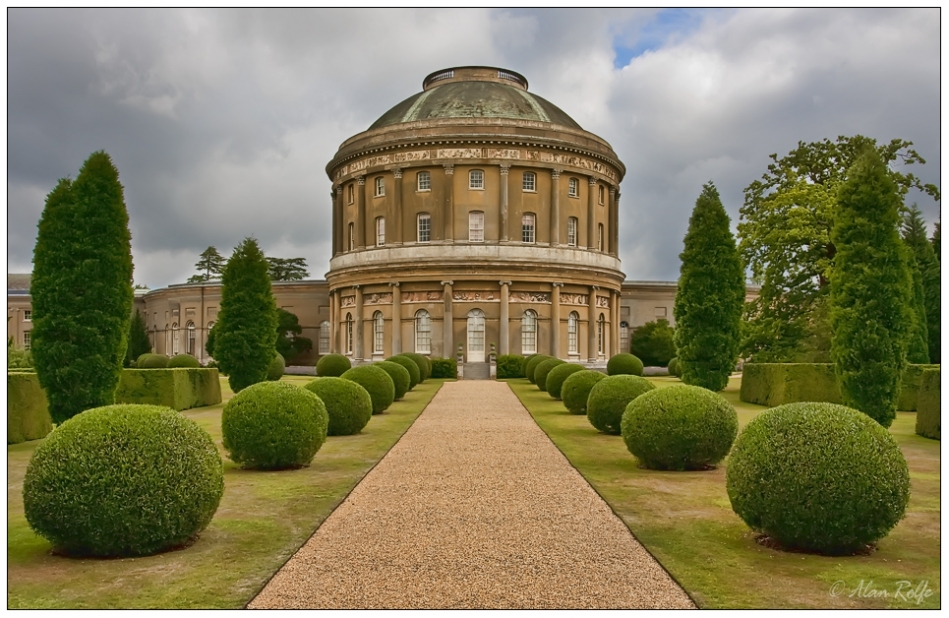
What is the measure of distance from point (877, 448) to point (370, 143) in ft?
148

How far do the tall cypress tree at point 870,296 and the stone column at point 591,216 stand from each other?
33628 mm

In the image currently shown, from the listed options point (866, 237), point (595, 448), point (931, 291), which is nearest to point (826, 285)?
point (931, 291)

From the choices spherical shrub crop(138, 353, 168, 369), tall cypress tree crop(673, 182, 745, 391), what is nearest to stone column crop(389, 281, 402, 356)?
spherical shrub crop(138, 353, 168, 369)

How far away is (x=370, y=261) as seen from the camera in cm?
4997

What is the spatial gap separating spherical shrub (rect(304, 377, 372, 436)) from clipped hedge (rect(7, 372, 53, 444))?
17.6ft

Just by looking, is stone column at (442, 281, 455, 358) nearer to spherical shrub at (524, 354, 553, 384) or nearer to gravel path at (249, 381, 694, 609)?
spherical shrub at (524, 354, 553, 384)

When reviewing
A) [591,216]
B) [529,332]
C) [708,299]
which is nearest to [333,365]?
[529,332]

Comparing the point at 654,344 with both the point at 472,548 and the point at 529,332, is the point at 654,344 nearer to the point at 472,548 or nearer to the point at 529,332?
the point at 529,332

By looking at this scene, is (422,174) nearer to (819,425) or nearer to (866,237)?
(866,237)

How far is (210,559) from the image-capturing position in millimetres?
8086

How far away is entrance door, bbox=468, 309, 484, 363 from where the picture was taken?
158 feet

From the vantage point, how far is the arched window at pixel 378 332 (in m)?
50.0

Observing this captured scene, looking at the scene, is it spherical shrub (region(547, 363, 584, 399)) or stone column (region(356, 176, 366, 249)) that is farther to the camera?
stone column (region(356, 176, 366, 249))

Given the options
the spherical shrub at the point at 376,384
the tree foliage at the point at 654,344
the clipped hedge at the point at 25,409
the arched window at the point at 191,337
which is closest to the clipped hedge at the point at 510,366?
the tree foliage at the point at 654,344
